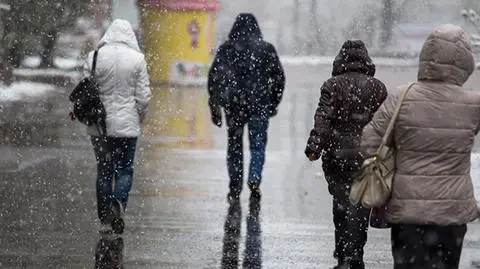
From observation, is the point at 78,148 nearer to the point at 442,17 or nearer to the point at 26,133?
the point at 26,133

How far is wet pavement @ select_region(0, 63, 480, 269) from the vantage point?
7.50 m

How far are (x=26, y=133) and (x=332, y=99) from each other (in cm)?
873

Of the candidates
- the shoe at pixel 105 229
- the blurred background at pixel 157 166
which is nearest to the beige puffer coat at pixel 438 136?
the blurred background at pixel 157 166

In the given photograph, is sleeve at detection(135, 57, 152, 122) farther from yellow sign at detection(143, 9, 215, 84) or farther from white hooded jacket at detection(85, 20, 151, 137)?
yellow sign at detection(143, 9, 215, 84)

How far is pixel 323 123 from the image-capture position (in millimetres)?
6910

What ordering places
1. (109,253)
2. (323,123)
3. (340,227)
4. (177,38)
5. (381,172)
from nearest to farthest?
(381,172) → (323,123) → (340,227) → (109,253) → (177,38)

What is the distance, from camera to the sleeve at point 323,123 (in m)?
6.82

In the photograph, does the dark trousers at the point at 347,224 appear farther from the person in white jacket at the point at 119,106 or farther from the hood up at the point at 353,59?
the person in white jacket at the point at 119,106

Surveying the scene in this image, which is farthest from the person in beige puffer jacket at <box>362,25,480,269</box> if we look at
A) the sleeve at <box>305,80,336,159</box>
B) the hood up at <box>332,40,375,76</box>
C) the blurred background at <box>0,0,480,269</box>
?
the hood up at <box>332,40,375,76</box>

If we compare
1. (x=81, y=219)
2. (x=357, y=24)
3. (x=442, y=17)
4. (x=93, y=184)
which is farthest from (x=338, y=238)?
(x=357, y=24)

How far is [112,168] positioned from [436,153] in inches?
145

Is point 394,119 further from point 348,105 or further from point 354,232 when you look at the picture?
point 354,232

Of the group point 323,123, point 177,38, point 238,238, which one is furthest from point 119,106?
point 177,38

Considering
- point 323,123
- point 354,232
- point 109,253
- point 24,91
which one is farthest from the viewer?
point 24,91
